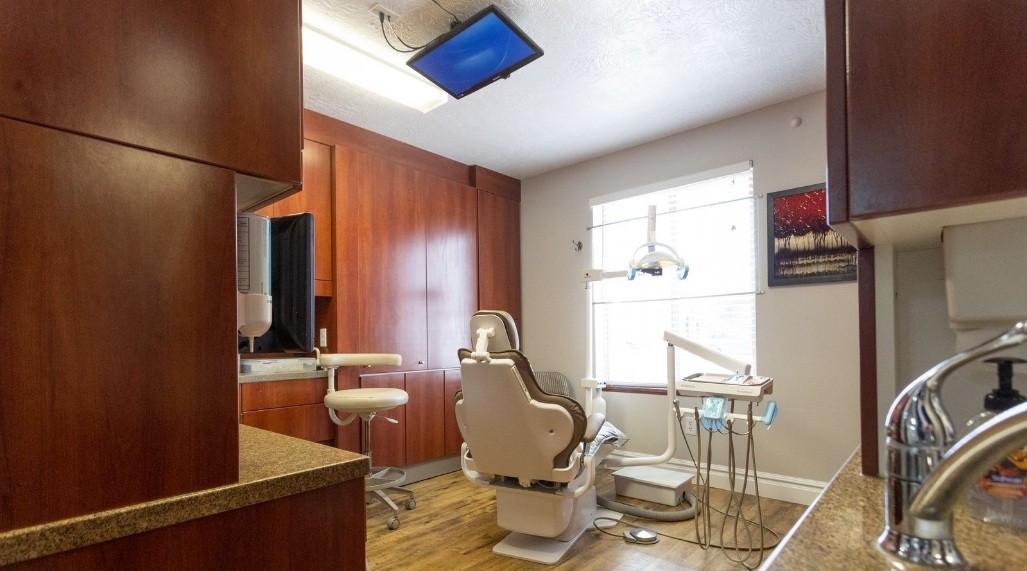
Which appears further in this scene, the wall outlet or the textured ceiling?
the wall outlet

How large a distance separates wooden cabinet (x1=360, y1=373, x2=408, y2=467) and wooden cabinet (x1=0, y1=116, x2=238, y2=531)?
8.71ft

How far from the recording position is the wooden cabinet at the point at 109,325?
0.70m

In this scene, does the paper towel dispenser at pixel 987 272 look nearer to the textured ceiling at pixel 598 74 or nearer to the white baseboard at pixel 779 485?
the textured ceiling at pixel 598 74

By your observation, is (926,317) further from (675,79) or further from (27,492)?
(675,79)

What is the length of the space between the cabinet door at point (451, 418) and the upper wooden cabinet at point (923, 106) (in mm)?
3509

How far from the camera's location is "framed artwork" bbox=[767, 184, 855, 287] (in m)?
3.01

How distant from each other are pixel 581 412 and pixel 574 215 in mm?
2443

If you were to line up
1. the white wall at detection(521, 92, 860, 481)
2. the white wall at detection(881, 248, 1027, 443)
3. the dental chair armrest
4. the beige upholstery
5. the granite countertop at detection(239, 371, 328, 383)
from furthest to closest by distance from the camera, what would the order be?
the white wall at detection(521, 92, 860, 481), the granite countertop at detection(239, 371, 328, 383), the dental chair armrest, the beige upholstery, the white wall at detection(881, 248, 1027, 443)

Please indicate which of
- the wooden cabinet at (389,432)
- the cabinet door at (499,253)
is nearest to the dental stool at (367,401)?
the wooden cabinet at (389,432)

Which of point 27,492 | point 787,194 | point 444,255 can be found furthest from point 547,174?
point 27,492

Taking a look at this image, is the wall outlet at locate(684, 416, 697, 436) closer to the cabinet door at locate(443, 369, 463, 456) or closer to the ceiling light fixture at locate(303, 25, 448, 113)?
the cabinet door at locate(443, 369, 463, 456)

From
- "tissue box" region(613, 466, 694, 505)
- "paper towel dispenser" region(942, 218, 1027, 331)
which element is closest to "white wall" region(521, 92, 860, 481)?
"tissue box" region(613, 466, 694, 505)

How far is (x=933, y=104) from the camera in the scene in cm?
62

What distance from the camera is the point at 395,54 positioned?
103 inches
